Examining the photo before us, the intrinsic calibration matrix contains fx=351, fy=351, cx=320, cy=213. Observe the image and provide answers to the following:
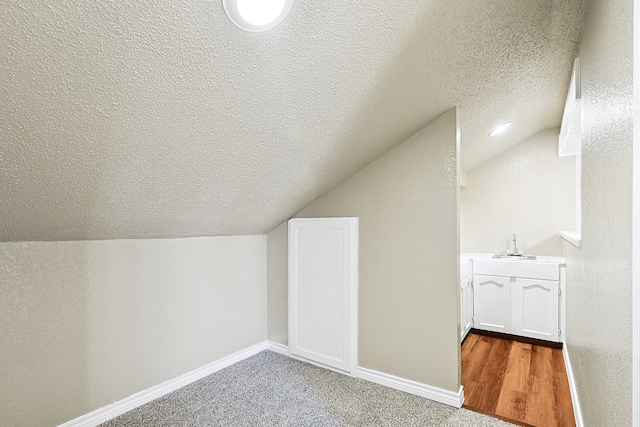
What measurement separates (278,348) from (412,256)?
1427 mm

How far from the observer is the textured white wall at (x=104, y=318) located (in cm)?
164

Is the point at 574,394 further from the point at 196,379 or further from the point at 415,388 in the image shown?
the point at 196,379

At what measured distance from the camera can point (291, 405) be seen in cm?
206

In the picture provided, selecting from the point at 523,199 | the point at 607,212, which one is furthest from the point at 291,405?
the point at 523,199

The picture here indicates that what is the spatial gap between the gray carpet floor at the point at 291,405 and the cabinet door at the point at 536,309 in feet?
5.30

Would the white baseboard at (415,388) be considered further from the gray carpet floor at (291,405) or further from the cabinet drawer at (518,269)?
the cabinet drawer at (518,269)

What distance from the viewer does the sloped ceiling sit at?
94 cm

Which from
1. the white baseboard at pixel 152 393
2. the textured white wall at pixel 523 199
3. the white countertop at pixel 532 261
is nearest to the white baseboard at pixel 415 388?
the white baseboard at pixel 152 393

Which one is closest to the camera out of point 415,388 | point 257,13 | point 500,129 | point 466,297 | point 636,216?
point 636,216

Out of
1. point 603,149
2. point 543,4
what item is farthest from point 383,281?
point 543,4

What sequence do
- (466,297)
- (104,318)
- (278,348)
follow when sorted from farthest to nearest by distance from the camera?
(466,297) < (278,348) < (104,318)

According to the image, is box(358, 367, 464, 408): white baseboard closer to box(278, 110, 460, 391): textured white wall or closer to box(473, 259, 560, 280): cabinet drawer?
box(278, 110, 460, 391): textured white wall

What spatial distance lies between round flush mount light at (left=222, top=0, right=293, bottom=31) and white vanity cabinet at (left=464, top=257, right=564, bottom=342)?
311cm

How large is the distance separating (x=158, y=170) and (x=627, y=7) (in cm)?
163
